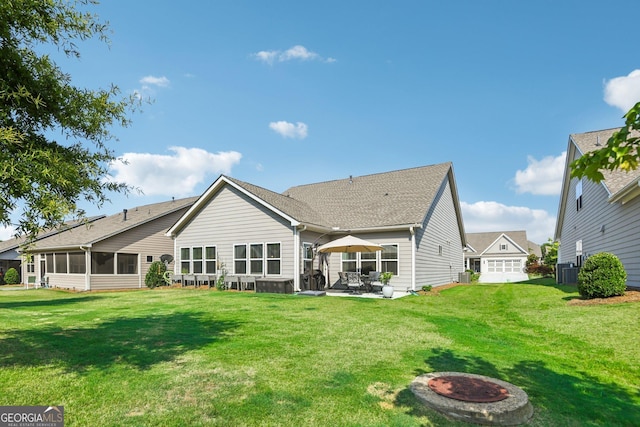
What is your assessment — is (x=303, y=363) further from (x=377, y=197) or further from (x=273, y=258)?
(x=377, y=197)

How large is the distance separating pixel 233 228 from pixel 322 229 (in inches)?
185

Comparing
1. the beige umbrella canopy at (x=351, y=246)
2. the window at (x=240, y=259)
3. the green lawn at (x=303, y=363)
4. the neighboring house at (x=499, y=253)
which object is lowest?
the neighboring house at (x=499, y=253)

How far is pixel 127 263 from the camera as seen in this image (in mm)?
24094

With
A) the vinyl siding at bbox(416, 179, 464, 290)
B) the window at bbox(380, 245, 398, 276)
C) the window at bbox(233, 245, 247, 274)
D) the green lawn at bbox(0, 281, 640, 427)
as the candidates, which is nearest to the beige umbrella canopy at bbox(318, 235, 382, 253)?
the window at bbox(380, 245, 398, 276)

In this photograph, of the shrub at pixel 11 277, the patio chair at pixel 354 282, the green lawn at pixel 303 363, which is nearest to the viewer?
the green lawn at pixel 303 363

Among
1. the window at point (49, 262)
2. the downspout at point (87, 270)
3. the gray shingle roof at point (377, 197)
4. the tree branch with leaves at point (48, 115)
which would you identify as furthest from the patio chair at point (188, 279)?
the tree branch with leaves at point (48, 115)

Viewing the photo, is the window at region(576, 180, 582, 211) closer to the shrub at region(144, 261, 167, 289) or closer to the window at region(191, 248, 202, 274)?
the window at region(191, 248, 202, 274)

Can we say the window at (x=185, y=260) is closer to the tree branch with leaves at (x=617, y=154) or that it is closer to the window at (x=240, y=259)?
the window at (x=240, y=259)

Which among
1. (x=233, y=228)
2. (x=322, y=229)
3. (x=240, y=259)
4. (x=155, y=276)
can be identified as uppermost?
(x=233, y=228)

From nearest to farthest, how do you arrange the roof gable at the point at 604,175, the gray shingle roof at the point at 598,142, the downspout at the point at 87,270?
the roof gable at the point at 604,175, the gray shingle roof at the point at 598,142, the downspout at the point at 87,270

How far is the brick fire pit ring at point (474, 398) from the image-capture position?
3.78m

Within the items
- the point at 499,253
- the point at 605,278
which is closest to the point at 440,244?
the point at 605,278

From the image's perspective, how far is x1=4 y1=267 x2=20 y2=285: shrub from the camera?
30047 mm

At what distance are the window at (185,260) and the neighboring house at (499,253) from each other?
39577 millimetres
